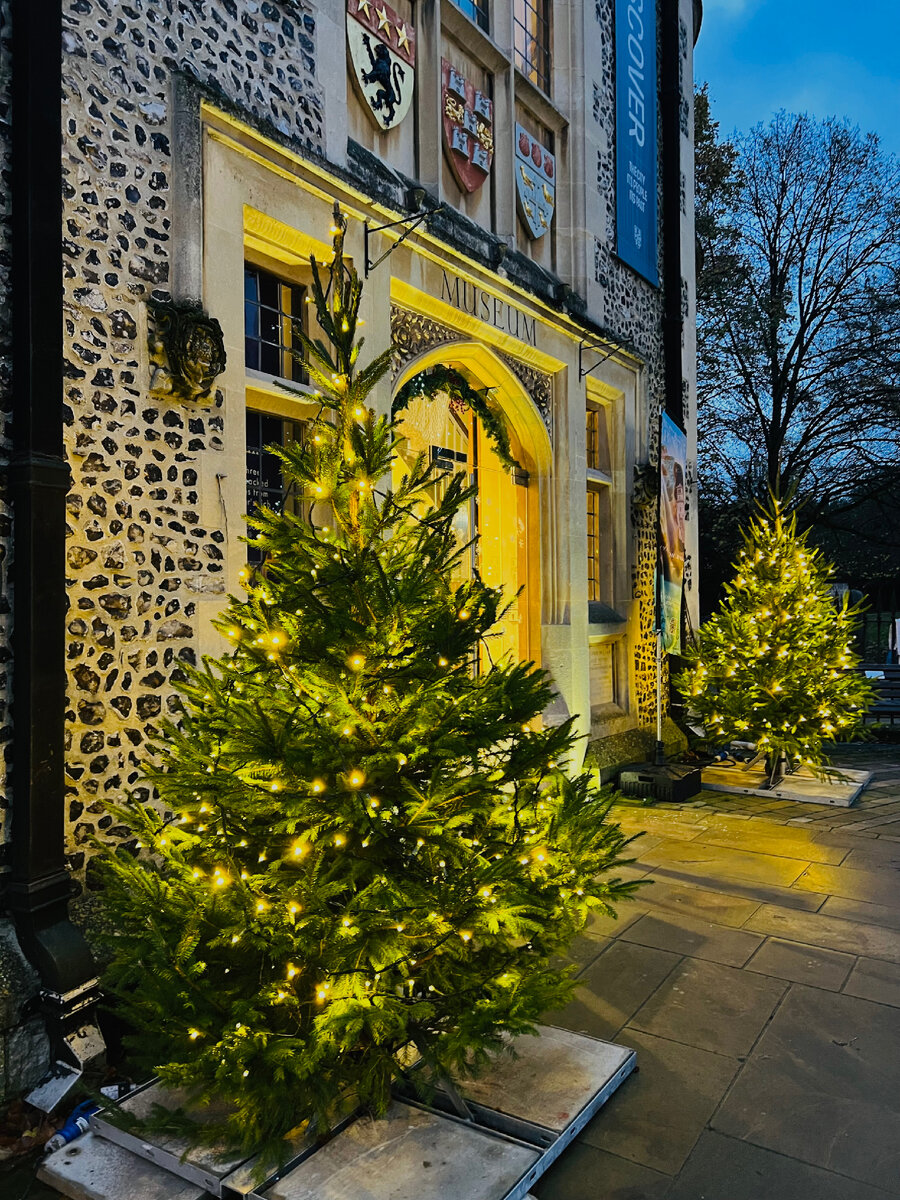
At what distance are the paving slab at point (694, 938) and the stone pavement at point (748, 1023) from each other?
2cm

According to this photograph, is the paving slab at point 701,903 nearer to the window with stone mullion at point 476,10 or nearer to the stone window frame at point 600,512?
the stone window frame at point 600,512

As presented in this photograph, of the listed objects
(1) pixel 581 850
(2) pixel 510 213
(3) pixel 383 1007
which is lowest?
(3) pixel 383 1007

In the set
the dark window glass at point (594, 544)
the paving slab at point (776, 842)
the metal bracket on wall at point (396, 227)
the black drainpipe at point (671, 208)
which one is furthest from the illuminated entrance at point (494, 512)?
the black drainpipe at point (671, 208)

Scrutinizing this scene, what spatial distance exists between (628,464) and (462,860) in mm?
7867

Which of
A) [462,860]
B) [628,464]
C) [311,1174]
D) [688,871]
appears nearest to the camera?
[311,1174]

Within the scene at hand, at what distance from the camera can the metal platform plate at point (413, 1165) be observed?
2.51 m

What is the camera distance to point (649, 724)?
10.4m

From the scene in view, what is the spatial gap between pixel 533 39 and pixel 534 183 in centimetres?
180

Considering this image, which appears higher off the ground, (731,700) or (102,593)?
(102,593)

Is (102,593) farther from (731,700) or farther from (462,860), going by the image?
(731,700)

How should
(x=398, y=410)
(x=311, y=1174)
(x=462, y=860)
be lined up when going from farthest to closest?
(x=398, y=410), (x=462, y=860), (x=311, y=1174)

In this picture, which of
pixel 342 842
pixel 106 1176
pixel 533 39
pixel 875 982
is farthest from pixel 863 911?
pixel 533 39

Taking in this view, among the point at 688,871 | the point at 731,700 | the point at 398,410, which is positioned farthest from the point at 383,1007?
the point at 731,700

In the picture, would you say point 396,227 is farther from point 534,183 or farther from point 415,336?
point 534,183
